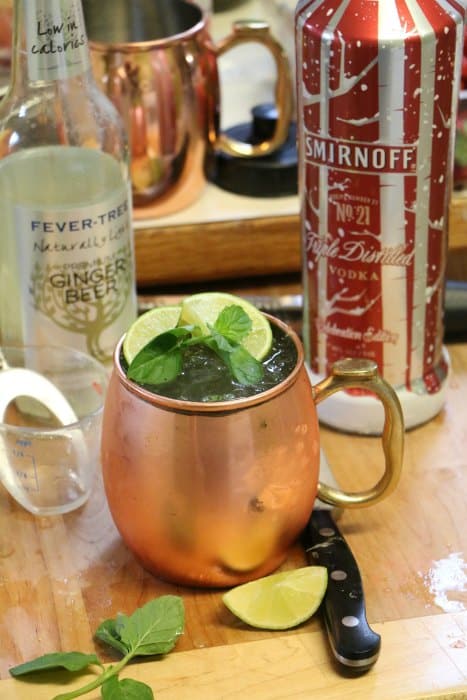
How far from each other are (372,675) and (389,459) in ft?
0.49

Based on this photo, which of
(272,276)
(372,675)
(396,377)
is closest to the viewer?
(372,675)

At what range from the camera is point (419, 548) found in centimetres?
74

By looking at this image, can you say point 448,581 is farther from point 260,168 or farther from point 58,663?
point 260,168

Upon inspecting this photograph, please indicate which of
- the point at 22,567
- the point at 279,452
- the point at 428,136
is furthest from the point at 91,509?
the point at 428,136

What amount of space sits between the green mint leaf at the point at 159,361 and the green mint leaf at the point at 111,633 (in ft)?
0.45

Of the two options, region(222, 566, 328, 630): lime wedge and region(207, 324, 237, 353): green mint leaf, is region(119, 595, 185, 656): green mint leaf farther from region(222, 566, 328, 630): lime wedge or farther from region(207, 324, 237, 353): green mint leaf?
region(207, 324, 237, 353): green mint leaf

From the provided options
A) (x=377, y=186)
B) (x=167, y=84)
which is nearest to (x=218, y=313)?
(x=377, y=186)

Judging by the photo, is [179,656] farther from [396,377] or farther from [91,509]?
[396,377]

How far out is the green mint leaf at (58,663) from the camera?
2.06 feet

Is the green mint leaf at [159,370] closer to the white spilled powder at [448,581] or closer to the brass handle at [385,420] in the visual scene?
the brass handle at [385,420]

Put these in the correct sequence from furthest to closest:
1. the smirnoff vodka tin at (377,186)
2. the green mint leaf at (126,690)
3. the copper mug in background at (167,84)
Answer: the copper mug in background at (167,84), the smirnoff vodka tin at (377,186), the green mint leaf at (126,690)

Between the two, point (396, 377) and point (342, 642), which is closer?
point (342, 642)

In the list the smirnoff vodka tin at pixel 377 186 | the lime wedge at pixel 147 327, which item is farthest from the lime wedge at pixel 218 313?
the smirnoff vodka tin at pixel 377 186

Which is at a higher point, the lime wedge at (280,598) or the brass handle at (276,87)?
the brass handle at (276,87)
